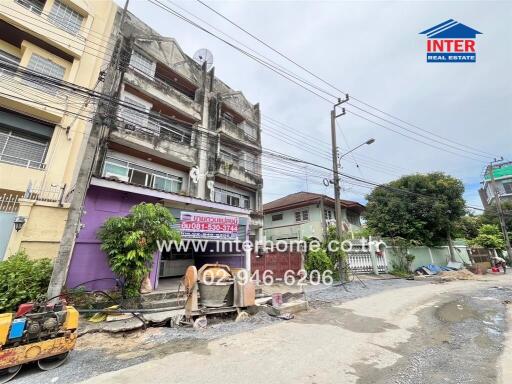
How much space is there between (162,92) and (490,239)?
31352 millimetres

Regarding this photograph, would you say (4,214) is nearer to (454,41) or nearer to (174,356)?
(174,356)

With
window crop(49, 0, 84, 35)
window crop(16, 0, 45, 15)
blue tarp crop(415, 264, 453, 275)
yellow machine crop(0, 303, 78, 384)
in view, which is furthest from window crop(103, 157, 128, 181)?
blue tarp crop(415, 264, 453, 275)

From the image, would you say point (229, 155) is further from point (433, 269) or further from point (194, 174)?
point (433, 269)

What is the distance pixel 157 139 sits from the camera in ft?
43.8

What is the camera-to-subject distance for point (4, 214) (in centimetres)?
698

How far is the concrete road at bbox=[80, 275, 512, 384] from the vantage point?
11.5 feet

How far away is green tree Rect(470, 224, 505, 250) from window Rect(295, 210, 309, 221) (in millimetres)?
17221

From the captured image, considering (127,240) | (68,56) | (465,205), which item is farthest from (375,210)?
(68,56)

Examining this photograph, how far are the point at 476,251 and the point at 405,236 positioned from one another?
9.03m

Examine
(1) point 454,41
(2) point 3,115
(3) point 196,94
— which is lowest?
(2) point 3,115

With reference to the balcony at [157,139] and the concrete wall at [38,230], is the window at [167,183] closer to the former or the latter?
the balcony at [157,139]

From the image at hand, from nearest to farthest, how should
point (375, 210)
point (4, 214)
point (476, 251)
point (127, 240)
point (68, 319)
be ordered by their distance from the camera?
point (68, 319)
point (127, 240)
point (4, 214)
point (375, 210)
point (476, 251)

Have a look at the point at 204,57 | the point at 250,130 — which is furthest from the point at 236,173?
the point at 204,57

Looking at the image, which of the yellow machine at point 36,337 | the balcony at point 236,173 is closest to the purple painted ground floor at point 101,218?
the yellow machine at point 36,337
